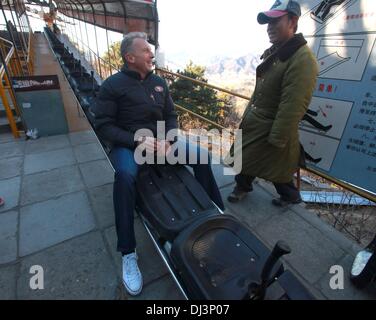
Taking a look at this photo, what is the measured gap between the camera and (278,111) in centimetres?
192

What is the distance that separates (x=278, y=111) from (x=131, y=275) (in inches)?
67.1

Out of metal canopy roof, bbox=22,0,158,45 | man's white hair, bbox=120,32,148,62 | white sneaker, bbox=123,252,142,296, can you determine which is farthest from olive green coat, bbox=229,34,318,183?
metal canopy roof, bbox=22,0,158,45

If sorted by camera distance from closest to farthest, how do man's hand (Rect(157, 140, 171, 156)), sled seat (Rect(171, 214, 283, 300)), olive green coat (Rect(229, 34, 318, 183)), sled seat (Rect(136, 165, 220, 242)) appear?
sled seat (Rect(171, 214, 283, 300)) < sled seat (Rect(136, 165, 220, 242)) < olive green coat (Rect(229, 34, 318, 183)) < man's hand (Rect(157, 140, 171, 156))

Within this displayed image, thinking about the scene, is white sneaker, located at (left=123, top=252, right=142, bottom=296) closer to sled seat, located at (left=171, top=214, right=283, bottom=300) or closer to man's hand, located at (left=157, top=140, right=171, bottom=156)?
sled seat, located at (left=171, top=214, right=283, bottom=300)

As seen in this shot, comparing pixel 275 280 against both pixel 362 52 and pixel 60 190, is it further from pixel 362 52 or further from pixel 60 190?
pixel 60 190

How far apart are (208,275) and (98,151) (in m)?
2.99

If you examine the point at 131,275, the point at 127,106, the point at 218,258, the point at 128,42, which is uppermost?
the point at 128,42

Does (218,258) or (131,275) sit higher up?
(218,258)

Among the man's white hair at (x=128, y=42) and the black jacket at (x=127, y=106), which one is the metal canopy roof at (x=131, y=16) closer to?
the man's white hair at (x=128, y=42)

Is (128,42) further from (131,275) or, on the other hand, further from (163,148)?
(131,275)

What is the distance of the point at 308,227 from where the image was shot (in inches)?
90.4

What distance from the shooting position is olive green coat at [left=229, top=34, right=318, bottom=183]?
180cm

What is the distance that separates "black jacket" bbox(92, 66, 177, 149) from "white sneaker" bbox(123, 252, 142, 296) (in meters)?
0.90

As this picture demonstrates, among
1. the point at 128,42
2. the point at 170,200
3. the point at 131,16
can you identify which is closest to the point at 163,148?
the point at 170,200
